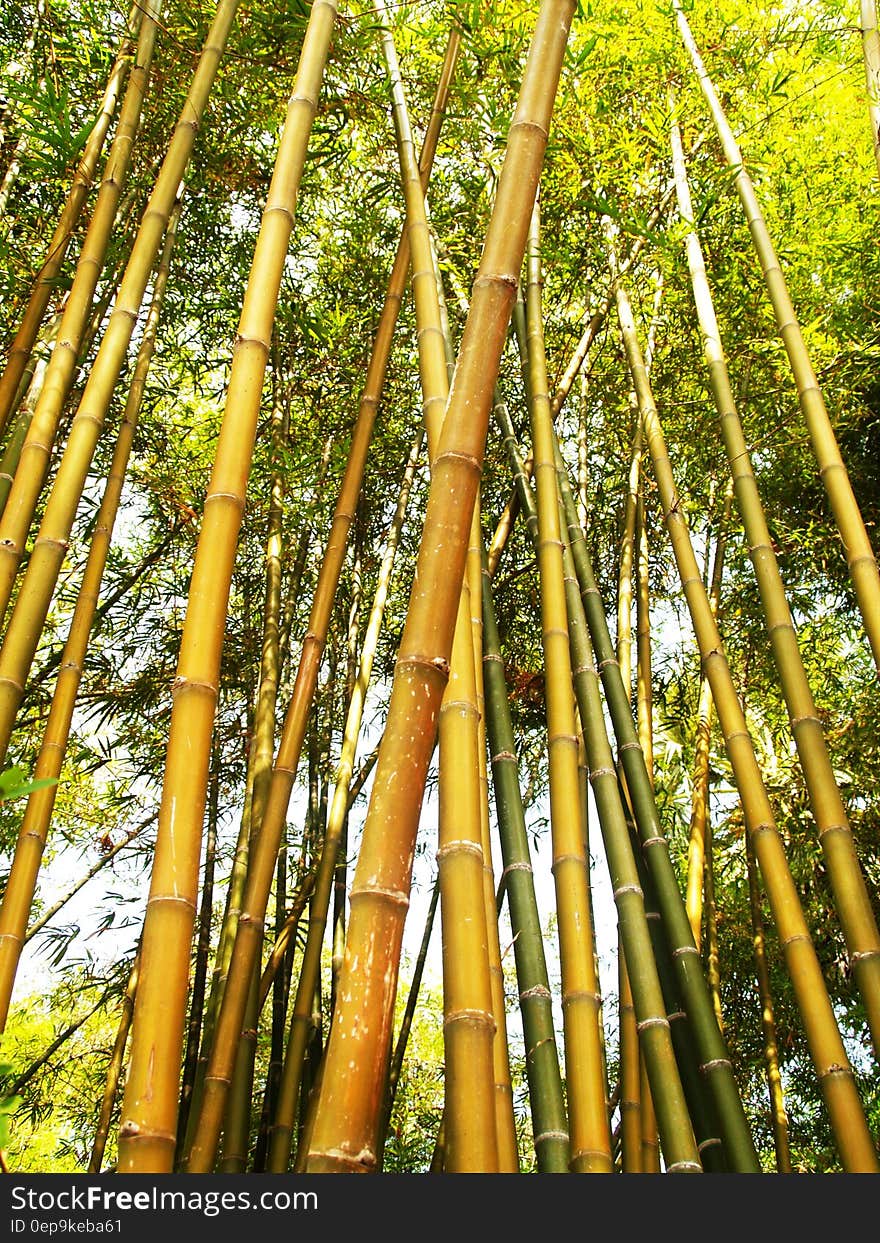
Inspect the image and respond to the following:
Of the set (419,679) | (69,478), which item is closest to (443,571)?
(419,679)

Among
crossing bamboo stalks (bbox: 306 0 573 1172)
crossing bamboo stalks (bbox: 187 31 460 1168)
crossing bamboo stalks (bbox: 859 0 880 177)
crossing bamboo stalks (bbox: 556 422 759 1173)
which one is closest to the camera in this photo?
crossing bamboo stalks (bbox: 306 0 573 1172)

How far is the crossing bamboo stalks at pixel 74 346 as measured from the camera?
1.97 meters

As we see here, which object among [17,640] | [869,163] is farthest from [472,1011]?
[869,163]

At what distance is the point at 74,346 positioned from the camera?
219 cm

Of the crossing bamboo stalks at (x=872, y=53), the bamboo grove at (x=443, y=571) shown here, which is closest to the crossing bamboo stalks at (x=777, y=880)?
the bamboo grove at (x=443, y=571)

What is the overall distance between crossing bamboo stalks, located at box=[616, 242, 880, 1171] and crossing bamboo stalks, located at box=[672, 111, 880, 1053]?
80 millimetres

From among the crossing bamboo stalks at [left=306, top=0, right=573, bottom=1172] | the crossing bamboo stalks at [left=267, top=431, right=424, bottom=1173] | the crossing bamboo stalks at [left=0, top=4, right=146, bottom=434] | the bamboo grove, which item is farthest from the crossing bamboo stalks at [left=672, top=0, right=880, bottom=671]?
the crossing bamboo stalks at [left=0, top=4, right=146, bottom=434]

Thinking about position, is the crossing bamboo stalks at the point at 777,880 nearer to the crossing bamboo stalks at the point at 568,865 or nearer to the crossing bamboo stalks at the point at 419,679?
the crossing bamboo stalks at the point at 568,865

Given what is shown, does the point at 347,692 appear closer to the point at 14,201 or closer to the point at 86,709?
the point at 86,709

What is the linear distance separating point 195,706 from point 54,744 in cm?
78

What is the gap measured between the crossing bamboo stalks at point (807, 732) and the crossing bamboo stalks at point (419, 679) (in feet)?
4.08

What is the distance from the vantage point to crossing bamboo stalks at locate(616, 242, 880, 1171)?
176 centimetres

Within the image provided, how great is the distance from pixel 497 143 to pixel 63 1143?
14.9 ft

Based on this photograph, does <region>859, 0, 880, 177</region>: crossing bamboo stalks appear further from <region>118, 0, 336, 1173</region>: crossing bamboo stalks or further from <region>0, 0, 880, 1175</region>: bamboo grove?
<region>118, 0, 336, 1173</region>: crossing bamboo stalks
